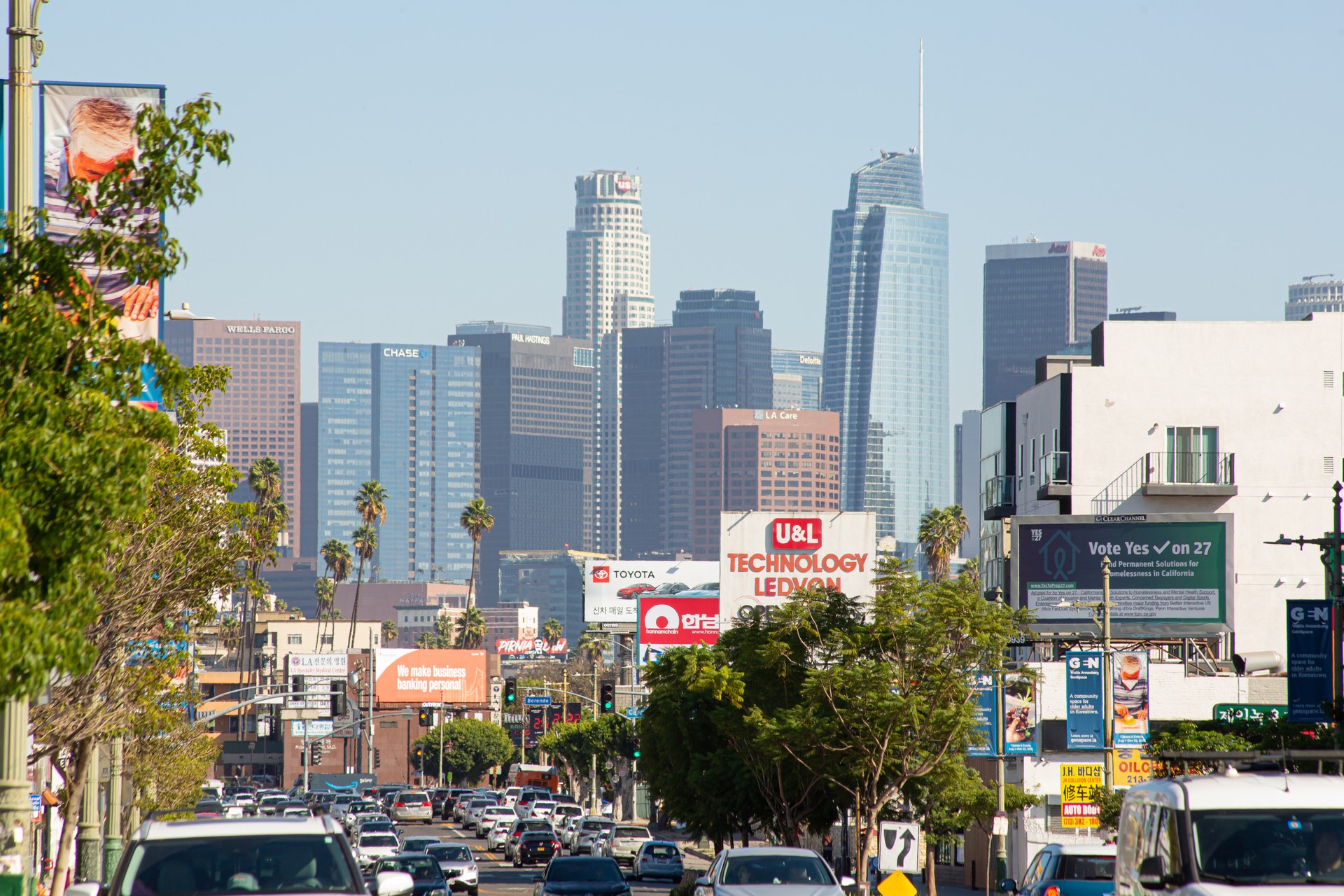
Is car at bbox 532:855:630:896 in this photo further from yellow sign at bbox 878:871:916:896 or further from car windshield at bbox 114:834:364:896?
car windshield at bbox 114:834:364:896

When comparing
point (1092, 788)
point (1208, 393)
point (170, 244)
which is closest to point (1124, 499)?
point (1208, 393)

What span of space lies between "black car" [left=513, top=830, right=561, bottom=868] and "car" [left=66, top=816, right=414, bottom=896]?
158 feet

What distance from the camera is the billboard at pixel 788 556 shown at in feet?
219

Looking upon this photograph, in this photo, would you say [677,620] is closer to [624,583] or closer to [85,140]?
[624,583]

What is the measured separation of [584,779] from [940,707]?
101563mm

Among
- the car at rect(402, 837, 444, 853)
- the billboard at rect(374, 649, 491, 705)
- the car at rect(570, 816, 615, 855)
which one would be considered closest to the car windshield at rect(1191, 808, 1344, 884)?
the car at rect(402, 837, 444, 853)

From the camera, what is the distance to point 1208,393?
72500mm

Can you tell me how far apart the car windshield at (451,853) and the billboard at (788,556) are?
23668 millimetres

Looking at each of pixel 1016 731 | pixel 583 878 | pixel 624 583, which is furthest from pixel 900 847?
pixel 624 583

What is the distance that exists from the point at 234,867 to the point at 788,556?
54664 millimetres

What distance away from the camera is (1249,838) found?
13.6 meters

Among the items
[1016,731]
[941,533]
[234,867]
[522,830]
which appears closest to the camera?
[234,867]

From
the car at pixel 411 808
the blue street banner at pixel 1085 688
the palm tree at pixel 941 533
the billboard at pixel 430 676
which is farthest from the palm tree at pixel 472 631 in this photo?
the blue street banner at pixel 1085 688

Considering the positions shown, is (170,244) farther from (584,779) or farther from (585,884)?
(584,779)
